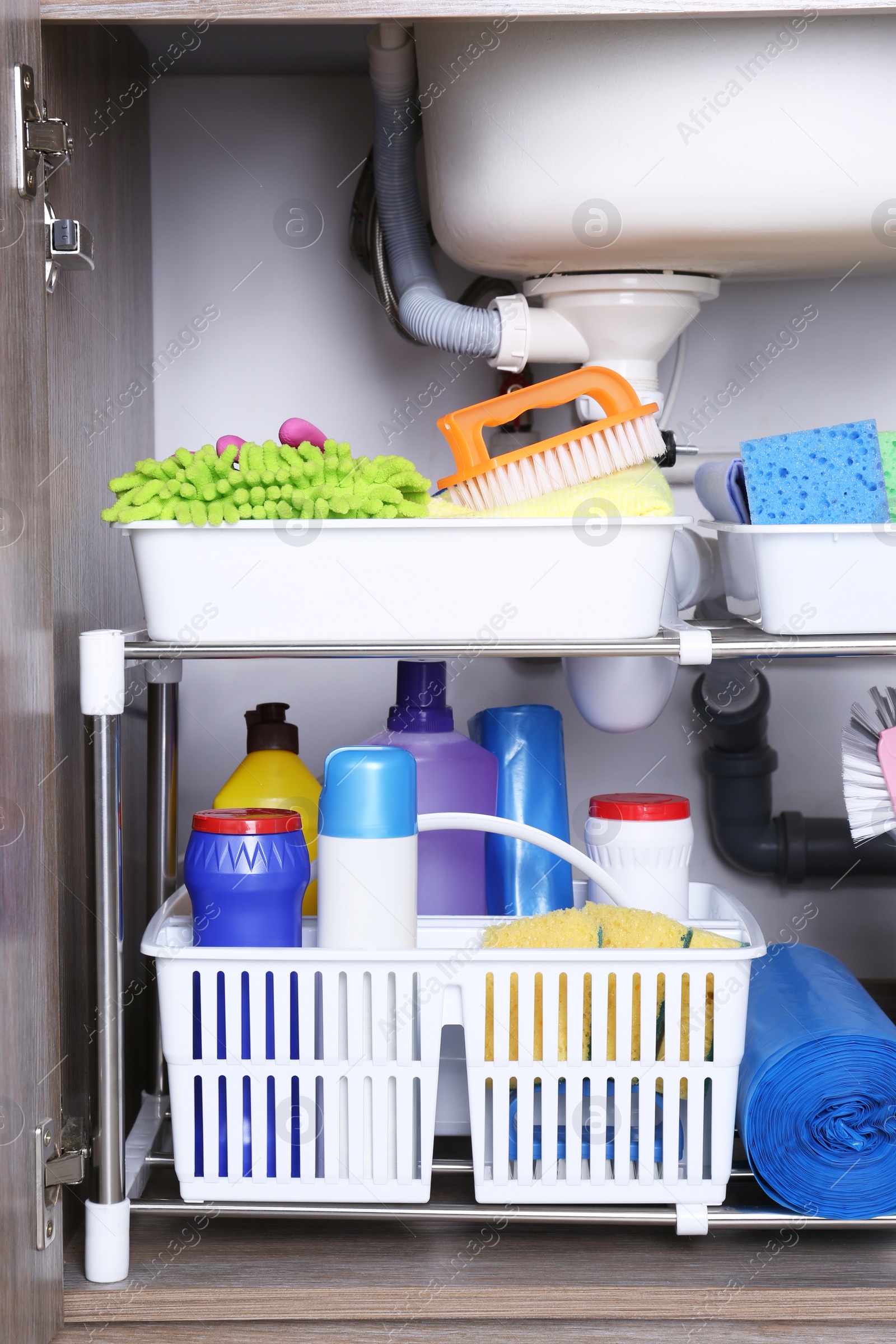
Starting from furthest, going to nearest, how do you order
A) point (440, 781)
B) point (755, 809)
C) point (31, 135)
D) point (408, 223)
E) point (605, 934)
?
1. point (755, 809)
2. point (408, 223)
3. point (440, 781)
4. point (605, 934)
5. point (31, 135)

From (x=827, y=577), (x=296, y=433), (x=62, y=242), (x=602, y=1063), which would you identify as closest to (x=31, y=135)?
(x=62, y=242)

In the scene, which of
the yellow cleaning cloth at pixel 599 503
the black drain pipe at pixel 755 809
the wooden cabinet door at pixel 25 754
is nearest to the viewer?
the wooden cabinet door at pixel 25 754

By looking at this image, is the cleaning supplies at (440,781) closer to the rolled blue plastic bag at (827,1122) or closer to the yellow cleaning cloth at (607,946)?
the yellow cleaning cloth at (607,946)

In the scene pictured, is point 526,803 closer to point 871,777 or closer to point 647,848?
point 647,848

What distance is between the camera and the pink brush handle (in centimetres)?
94

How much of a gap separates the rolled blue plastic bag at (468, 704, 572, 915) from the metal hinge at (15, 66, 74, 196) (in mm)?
547

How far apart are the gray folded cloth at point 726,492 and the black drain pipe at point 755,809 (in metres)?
0.31

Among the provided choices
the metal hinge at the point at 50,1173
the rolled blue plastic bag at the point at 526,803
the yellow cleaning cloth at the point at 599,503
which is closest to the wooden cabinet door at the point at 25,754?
the metal hinge at the point at 50,1173

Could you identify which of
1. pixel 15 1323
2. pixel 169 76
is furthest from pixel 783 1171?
pixel 169 76

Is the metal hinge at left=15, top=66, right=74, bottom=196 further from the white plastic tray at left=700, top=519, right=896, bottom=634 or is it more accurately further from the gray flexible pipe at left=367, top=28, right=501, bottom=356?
the white plastic tray at left=700, top=519, right=896, bottom=634

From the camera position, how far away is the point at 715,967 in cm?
84

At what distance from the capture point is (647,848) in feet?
3.12

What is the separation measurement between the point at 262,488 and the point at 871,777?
51 cm

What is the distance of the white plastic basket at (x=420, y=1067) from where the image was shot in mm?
837
